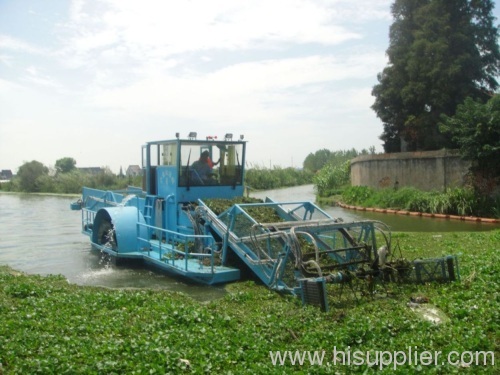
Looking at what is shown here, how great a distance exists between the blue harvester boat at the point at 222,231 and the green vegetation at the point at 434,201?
1292 centimetres

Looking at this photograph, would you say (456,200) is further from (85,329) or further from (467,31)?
(85,329)

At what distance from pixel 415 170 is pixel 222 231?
62.2 feet

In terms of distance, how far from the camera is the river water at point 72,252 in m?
10.5

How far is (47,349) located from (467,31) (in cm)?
2556

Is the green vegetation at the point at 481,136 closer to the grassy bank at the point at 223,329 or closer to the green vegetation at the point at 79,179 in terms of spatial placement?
the grassy bank at the point at 223,329

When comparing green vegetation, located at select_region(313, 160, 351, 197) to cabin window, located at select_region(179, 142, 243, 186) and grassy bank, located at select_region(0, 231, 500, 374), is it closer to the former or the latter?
cabin window, located at select_region(179, 142, 243, 186)

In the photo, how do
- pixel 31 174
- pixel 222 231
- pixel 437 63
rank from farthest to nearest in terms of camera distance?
pixel 31 174, pixel 437 63, pixel 222 231

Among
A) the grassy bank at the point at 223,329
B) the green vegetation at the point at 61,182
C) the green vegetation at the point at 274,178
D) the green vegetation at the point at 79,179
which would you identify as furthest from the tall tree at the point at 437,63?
the green vegetation at the point at 61,182

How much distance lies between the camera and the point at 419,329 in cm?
609

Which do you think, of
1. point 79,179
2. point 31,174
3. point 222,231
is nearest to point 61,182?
point 79,179

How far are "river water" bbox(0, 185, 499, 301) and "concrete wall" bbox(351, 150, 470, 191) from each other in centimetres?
296

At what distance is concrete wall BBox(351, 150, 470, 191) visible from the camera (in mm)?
24481

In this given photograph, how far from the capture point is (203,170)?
1187 cm

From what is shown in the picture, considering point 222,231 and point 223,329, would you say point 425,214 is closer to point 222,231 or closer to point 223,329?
point 222,231
